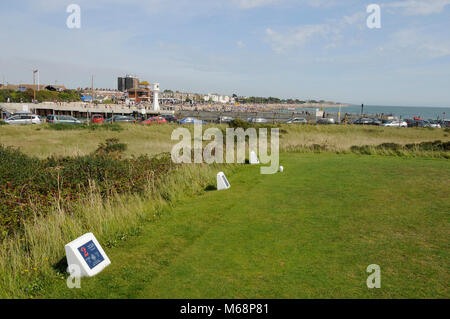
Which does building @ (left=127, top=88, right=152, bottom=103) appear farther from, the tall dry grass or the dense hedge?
the tall dry grass

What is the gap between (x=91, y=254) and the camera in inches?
206

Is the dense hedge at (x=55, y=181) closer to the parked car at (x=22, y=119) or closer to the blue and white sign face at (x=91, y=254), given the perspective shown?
the blue and white sign face at (x=91, y=254)

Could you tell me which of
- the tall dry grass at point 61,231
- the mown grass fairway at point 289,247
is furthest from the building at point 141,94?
the mown grass fairway at point 289,247

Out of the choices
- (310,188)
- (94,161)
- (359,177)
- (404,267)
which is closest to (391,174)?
(359,177)

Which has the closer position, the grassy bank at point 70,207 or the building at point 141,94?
the grassy bank at point 70,207

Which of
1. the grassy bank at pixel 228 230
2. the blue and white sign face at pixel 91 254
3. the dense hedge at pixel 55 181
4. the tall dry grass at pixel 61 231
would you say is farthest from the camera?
the dense hedge at pixel 55 181

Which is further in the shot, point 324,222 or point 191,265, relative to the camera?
point 324,222

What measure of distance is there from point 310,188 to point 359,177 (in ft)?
8.47

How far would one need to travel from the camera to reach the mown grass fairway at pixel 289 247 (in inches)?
180

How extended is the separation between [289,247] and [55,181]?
267 inches
